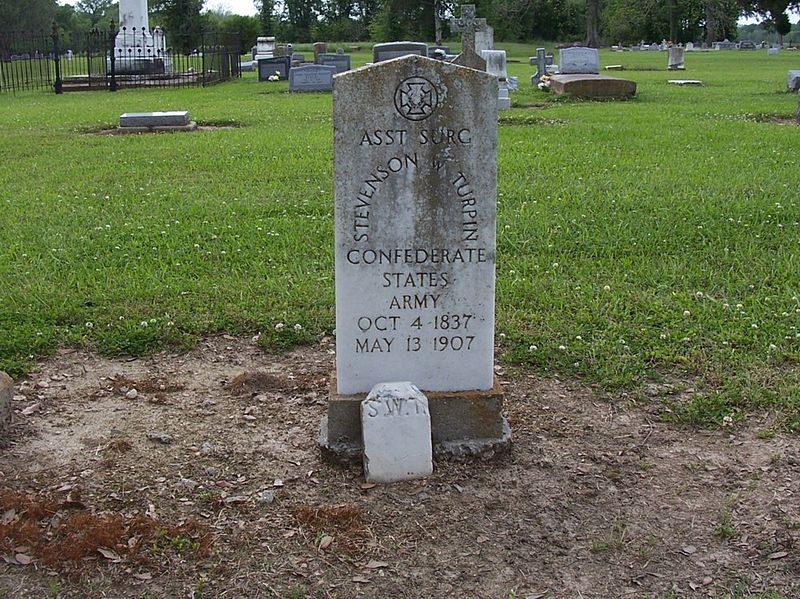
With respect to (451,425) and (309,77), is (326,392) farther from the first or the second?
(309,77)

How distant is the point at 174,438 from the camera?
4.06m

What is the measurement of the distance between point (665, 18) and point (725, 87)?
140 ft

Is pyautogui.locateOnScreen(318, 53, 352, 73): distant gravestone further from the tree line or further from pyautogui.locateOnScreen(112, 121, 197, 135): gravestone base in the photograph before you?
the tree line

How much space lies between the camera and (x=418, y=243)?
3686mm

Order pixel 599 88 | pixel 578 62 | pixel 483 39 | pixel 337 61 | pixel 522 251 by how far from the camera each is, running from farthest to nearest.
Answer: pixel 337 61 → pixel 578 62 → pixel 483 39 → pixel 599 88 → pixel 522 251

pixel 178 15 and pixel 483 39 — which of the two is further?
pixel 178 15

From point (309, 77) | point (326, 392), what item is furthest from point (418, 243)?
point (309, 77)

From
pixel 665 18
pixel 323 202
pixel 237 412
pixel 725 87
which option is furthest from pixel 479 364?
pixel 665 18

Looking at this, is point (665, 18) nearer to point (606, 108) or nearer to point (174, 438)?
Answer: point (606, 108)

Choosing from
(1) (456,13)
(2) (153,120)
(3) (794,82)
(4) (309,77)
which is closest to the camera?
(2) (153,120)

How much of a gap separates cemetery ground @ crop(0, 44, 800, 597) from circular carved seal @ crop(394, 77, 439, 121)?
1445 mm

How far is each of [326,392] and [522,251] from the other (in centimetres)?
262

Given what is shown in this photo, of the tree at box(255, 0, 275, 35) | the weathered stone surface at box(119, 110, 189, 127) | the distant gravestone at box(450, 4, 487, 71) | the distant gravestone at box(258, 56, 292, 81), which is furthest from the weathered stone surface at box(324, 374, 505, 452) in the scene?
the tree at box(255, 0, 275, 35)

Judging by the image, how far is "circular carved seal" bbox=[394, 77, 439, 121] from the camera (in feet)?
11.5
